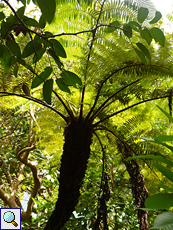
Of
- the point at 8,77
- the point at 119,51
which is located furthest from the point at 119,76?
the point at 8,77

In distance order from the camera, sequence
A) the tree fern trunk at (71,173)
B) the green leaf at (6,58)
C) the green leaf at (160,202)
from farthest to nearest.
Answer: the tree fern trunk at (71,173)
the green leaf at (6,58)
the green leaf at (160,202)

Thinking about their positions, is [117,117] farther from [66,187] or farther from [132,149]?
[66,187]

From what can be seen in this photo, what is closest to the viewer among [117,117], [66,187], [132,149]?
[66,187]

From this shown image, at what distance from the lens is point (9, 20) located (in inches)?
23.4

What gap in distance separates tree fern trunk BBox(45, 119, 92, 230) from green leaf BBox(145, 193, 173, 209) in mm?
1359

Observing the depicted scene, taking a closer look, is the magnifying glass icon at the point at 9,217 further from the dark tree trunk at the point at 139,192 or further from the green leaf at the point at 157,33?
the green leaf at the point at 157,33

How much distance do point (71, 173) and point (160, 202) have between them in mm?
1388

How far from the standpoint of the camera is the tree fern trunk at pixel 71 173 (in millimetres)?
1741

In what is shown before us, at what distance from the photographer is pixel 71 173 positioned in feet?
5.82

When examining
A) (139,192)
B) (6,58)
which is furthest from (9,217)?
(6,58)

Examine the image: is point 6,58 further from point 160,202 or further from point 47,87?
point 160,202

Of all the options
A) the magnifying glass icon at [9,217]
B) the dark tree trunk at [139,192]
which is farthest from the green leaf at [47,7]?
the magnifying glass icon at [9,217]

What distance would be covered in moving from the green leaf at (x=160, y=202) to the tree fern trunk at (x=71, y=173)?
136 cm

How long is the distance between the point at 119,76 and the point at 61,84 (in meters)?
1.43
